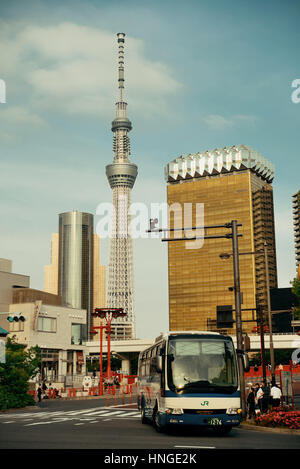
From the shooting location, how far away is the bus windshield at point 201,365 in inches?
734

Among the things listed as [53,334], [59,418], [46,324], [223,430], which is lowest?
[59,418]

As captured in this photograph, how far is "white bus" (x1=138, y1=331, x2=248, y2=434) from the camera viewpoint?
18.2 meters

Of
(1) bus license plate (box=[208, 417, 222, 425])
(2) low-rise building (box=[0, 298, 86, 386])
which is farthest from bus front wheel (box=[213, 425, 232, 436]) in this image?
(2) low-rise building (box=[0, 298, 86, 386])

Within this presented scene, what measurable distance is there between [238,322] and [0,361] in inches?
776

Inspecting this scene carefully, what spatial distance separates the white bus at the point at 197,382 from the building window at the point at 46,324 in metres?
73.8

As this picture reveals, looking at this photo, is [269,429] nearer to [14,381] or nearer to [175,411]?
[175,411]

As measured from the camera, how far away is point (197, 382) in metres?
18.7

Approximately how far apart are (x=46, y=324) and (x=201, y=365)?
255 ft

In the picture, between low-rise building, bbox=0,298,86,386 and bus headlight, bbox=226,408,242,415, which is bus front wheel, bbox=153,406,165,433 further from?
low-rise building, bbox=0,298,86,386

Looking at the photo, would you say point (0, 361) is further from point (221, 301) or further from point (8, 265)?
point (221, 301)

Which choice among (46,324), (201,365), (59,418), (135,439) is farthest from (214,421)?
(46,324)
